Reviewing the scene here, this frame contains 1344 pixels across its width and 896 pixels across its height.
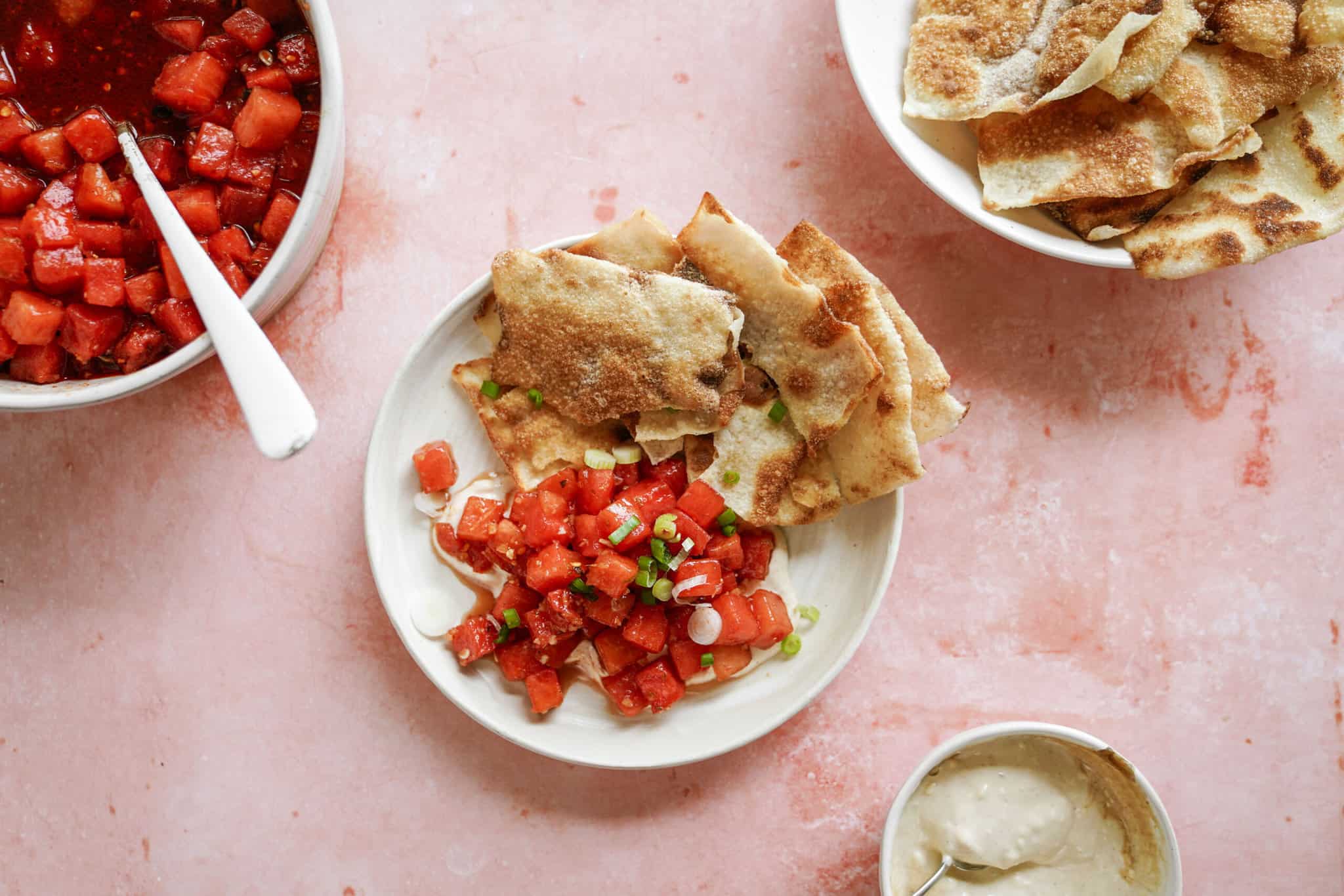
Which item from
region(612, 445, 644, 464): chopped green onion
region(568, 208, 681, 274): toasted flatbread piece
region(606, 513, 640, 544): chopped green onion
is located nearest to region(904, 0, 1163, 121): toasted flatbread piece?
region(568, 208, 681, 274): toasted flatbread piece

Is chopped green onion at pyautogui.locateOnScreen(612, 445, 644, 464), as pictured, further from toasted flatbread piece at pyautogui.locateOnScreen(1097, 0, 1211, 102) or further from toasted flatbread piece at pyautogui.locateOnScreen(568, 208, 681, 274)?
toasted flatbread piece at pyautogui.locateOnScreen(1097, 0, 1211, 102)

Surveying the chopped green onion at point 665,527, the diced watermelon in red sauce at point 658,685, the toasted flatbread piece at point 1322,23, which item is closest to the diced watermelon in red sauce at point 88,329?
the chopped green onion at point 665,527

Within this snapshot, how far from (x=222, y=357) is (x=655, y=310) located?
819mm

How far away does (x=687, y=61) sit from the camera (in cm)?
225

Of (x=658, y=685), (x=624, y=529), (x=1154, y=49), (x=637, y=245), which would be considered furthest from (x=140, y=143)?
(x=1154, y=49)

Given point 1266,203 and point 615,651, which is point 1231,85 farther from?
point 615,651

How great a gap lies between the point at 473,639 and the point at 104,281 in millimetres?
1019

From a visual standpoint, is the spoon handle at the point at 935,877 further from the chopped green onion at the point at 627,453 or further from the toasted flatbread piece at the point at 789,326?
the chopped green onion at the point at 627,453

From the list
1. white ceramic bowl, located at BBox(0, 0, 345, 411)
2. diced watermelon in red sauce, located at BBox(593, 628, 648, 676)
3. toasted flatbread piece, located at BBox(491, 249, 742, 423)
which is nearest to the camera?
white ceramic bowl, located at BBox(0, 0, 345, 411)

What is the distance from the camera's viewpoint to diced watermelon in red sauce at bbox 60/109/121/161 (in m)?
1.85

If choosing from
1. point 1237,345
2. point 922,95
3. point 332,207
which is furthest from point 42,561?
point 1237,345

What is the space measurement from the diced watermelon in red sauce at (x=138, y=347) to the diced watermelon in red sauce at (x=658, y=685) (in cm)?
120

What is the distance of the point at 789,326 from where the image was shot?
6.40 feet

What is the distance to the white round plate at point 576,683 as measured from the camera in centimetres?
205
